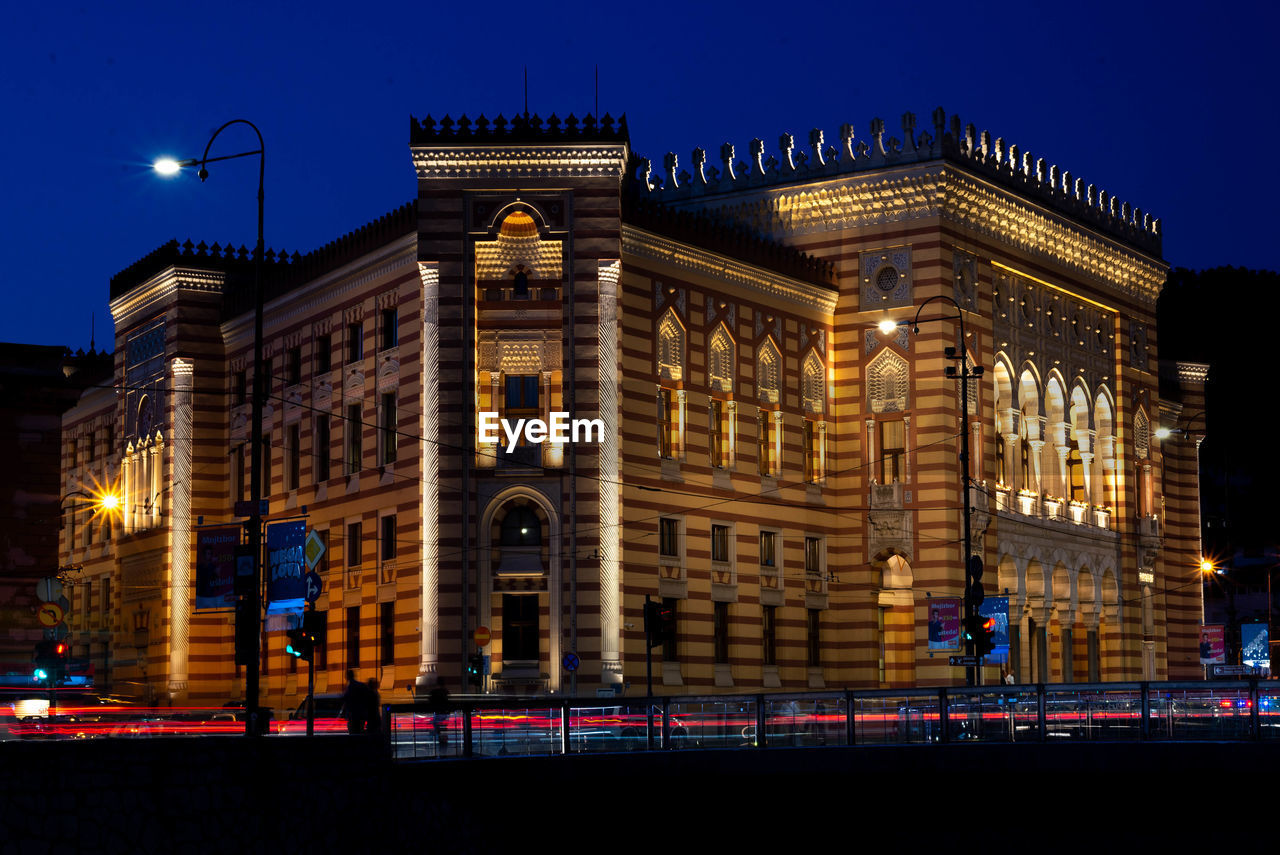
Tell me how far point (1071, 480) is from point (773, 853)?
34.0 m

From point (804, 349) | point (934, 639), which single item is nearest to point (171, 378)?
point (804, 349)

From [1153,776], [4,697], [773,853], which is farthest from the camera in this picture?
[4,697]

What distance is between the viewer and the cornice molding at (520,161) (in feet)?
162

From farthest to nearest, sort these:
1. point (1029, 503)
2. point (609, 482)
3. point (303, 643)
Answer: point (1029, 503), point (609, 482), point (303, 643)

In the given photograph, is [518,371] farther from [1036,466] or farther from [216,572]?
[1036,466]

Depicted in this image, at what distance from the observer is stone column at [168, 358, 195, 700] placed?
58.7 metres

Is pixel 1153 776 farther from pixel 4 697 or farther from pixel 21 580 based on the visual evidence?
pixel 21 580

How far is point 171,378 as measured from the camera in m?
60.4

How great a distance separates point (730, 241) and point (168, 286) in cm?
1835

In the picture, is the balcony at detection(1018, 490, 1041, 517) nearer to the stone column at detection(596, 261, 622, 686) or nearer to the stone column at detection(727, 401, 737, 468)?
the stone column at detection(727, 401, 737, 468)

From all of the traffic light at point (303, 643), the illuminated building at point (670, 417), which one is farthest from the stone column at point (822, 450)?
the traffic light at point (303, 643)

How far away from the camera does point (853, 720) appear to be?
31016 millimetres

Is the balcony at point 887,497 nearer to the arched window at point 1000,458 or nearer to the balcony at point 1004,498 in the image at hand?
the balcony at point 1004,498

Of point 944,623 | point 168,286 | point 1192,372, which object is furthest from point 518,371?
point 1192,372
